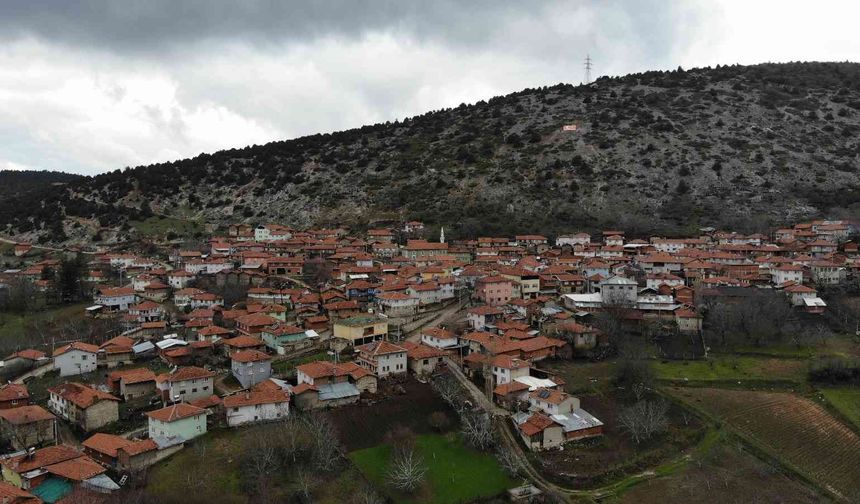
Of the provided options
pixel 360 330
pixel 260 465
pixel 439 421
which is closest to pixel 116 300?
pixel 360 330

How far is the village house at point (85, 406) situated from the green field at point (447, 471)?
1413 centimetres

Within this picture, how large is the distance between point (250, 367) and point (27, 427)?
38.2 ft

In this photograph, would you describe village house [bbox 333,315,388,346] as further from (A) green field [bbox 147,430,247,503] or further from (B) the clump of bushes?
(B) the clump of bushes

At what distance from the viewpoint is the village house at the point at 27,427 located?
3036cm

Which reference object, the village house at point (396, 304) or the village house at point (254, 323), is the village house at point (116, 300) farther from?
the village house at point (396, 304)

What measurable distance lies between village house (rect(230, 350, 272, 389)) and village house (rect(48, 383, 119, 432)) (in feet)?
22.6

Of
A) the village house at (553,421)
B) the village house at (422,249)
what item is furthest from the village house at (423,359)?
the village house at (422,249)

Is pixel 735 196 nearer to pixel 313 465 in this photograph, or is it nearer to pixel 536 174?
pixel 536 174

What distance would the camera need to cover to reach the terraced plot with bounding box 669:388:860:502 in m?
28.2

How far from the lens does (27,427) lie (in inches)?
1204

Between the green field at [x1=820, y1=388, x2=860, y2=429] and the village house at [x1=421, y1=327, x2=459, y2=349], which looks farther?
the village house at [x1=421, y1=327, x2=459, y2=349]

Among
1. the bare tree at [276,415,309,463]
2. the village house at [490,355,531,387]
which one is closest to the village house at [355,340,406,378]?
the village house at [490,355,531,387]

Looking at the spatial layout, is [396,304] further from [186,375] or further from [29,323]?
[29,323]

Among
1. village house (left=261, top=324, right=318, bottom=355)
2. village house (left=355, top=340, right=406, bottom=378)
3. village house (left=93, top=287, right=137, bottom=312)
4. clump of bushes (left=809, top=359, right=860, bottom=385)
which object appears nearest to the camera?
clump of bushes (left=809, top=359, right=860, bottom=385)
